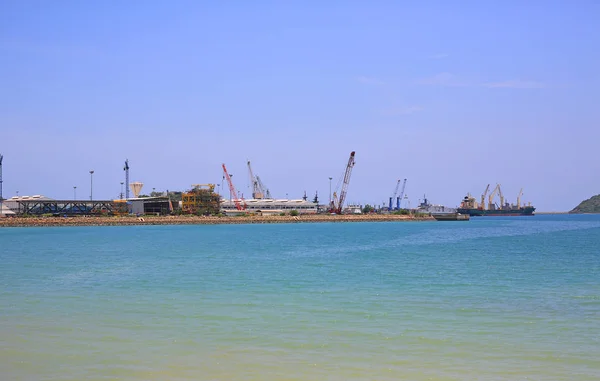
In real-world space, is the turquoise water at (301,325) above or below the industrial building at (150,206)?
below

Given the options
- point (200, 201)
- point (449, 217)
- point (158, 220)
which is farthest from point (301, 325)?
point (449, 217)

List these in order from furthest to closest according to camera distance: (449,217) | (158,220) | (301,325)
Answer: (449,217)
(158,220)
(301,325)

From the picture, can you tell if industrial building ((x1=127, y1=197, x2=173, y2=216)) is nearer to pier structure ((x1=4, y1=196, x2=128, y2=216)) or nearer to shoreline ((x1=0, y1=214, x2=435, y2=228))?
pier structure ((x1=4, y1=196, x2=128, y2=216))

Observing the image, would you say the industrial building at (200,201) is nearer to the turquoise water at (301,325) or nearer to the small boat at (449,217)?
the small boat at (449,217)

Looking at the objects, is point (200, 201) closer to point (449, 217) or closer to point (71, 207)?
point (71, 207)

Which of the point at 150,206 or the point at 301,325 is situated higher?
the point at 150,206

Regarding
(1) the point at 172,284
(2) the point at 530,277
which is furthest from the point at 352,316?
(2) the point at 530,277

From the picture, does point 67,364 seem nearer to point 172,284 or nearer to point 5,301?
point 5,301

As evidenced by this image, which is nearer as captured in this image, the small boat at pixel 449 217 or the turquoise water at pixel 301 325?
the turquoise water at pixel 301 325

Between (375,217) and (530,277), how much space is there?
455ft

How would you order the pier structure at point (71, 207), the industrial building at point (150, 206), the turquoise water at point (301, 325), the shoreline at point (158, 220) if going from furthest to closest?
the industrial building at point (150, 206), the pier structure at point (71, 207), the shoreline at point (158, 220), the turquoise water at point (301, 325)

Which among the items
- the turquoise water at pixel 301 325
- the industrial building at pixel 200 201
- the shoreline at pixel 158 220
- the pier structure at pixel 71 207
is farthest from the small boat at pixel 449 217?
the turquoise water at pixel 301 325

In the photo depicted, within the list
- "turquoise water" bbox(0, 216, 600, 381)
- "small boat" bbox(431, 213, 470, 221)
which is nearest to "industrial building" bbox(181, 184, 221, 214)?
"small boat" bbox(431, 213, 470, 221)

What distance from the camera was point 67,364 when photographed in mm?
12250
